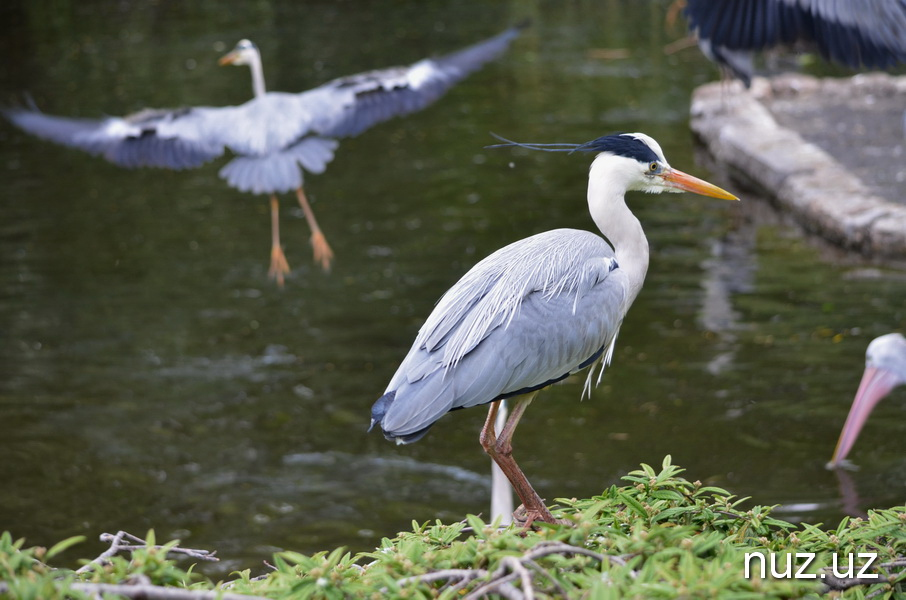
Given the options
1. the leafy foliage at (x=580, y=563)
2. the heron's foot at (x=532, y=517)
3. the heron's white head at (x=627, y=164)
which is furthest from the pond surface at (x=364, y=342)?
the leafy foliage at (x=580, y=563)

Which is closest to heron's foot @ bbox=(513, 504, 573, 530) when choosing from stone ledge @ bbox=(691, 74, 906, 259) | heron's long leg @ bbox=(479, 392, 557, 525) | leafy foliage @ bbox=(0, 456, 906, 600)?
heron's long leg @ bbox=(479, 392, 557, 525)

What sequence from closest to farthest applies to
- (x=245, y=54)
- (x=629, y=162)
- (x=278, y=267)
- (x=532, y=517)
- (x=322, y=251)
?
(x=532, y=517) → (x=629, y=162) → (x=322, y=251) → (x=278, y=267) → (x=245, y=54)

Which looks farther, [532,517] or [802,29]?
[802,29]

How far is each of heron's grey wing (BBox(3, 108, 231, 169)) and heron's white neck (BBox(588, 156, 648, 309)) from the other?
177 inches

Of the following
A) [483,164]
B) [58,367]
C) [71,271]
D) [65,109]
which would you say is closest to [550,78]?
[483,164]

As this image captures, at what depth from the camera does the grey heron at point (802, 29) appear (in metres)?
4.26

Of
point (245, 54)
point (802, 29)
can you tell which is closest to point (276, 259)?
point (245, 54)

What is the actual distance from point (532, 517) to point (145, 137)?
5.16m

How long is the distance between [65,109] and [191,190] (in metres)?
3.54

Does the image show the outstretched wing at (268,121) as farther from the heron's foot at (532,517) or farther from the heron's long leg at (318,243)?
the heron's foot at (532,517)

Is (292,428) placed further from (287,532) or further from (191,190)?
(191,190)

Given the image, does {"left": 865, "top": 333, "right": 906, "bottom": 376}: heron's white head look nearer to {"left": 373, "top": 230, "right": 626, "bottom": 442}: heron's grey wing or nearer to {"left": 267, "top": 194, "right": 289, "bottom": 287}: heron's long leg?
{"left": 373, "top": 230, "right": 626, "bottom": 442}: heron's grey wing

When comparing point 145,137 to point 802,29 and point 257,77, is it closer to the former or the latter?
point 257,77

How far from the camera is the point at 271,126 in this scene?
278 inches
